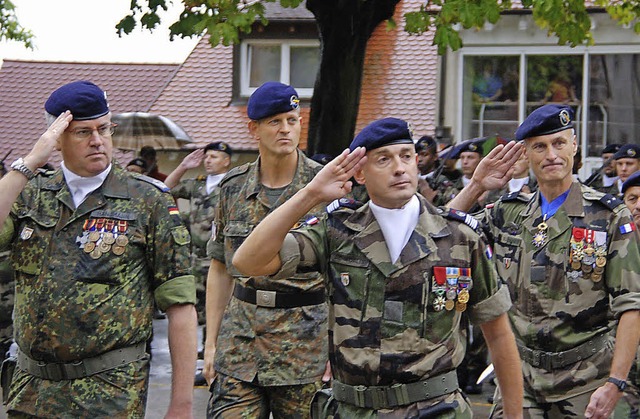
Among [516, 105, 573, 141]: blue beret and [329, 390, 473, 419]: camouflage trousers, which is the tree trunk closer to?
[516, 105, 573, 141]: blue beret

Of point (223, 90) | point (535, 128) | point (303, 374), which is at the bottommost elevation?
point (303, 374)

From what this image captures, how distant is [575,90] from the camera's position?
23844 mm

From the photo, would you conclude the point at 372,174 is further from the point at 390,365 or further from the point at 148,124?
the point at 148,124

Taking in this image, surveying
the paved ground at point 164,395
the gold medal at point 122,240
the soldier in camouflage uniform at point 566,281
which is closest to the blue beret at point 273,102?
the soldier in camouflage uniform at point 566,281

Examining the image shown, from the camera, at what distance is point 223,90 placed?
2808cm

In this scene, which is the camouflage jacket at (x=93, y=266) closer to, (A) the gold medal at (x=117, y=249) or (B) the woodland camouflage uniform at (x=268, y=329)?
(A) the gold medal at (x=117, y=249)

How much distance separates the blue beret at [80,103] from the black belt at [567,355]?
8.30 feet

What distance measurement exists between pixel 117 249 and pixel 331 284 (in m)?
0.96

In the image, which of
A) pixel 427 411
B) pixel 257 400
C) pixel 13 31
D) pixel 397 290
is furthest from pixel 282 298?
pixel 13 31

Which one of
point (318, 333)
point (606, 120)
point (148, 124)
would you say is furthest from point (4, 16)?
point (318, 333)

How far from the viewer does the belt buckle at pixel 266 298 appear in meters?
6.57

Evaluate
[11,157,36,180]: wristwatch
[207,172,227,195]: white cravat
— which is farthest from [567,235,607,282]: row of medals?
[207,172,227,195]: white cravat

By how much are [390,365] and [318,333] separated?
1737mm

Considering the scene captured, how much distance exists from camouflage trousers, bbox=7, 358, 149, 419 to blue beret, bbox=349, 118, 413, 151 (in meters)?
1.44
